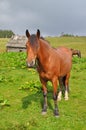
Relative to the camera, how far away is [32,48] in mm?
8852

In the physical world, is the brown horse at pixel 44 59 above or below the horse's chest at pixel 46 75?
above

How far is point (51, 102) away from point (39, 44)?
11.4ft

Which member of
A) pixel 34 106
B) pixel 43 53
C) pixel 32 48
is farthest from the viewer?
pixel 34 106

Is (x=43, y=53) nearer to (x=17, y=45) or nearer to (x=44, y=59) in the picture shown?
(x=44, y=59)

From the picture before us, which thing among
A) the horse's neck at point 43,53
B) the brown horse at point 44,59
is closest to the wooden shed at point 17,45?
the brown horse at point 44,59

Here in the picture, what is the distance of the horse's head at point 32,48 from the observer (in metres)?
8.69

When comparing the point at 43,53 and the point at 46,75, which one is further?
the point at 46,75

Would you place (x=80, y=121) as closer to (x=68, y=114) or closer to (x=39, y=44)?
(x=68, y=114)

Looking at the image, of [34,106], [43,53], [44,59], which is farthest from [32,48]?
[34,106]

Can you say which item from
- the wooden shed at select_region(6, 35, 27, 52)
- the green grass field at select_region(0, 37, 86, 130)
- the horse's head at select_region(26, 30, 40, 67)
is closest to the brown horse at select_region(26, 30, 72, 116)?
the horse's head at select_region(26, 30, 40, 67)

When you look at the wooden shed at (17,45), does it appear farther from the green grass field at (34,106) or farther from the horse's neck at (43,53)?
the horse's neck at (43,53)

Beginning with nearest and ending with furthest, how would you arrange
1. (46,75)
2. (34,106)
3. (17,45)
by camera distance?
1. (46,75)
2. (34,106)
3. (17,45)

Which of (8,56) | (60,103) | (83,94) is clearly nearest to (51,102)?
(60,103)

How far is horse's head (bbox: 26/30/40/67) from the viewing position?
28.5 ft
